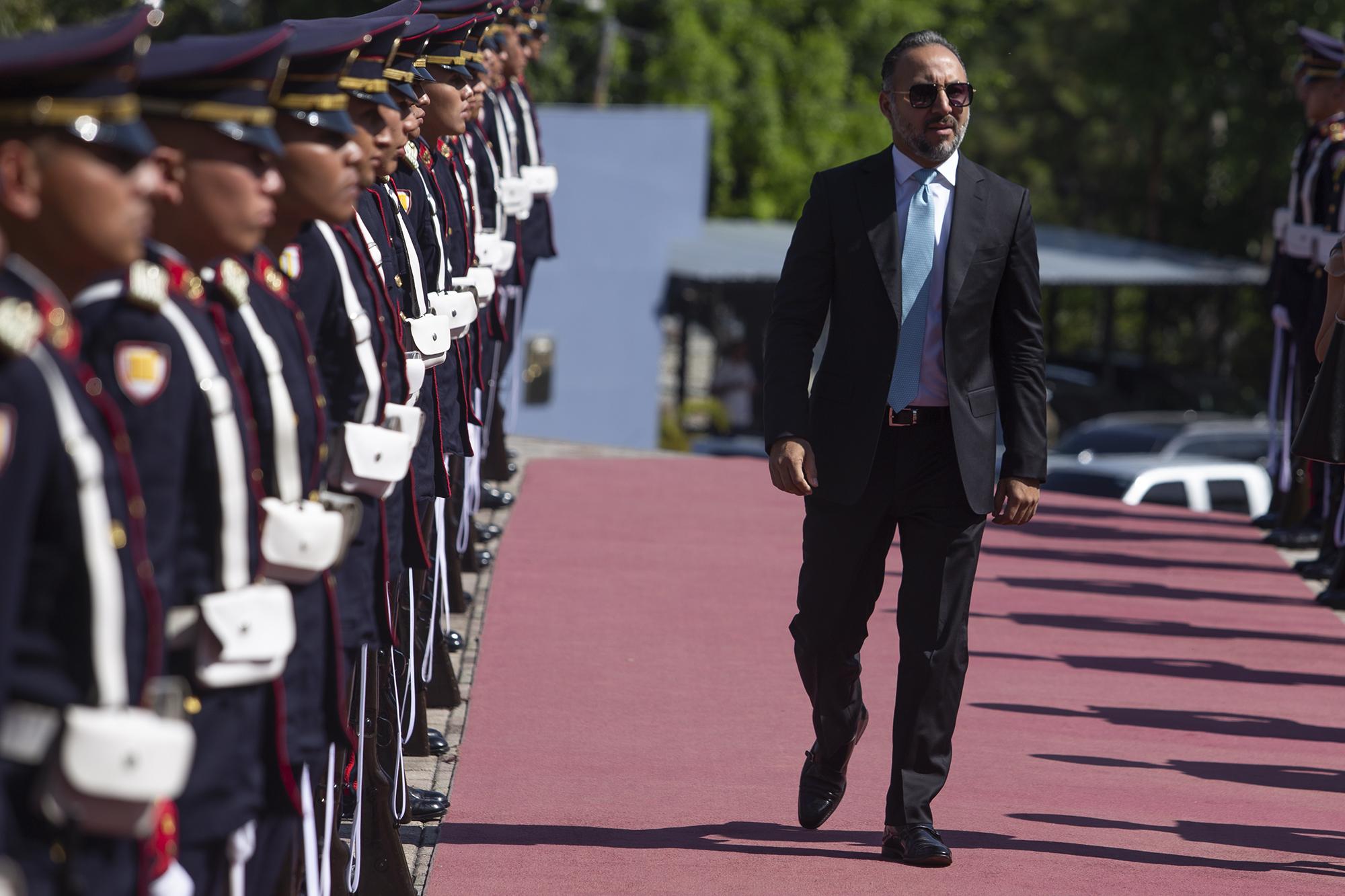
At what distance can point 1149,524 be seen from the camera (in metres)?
12.2

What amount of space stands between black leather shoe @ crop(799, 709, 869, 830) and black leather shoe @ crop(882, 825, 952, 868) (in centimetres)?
33

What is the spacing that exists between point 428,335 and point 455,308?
0.59m

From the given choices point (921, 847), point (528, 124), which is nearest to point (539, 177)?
point (528, 124)

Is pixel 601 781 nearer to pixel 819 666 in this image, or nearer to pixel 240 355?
pixel 819 666

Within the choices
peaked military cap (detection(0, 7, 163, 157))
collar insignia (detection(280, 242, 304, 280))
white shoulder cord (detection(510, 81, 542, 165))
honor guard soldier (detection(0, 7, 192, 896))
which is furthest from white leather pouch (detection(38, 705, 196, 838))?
white shoulder cord (detection(510, 81, 542, 165))

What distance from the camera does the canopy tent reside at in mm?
23516

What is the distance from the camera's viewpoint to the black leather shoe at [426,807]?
577cm

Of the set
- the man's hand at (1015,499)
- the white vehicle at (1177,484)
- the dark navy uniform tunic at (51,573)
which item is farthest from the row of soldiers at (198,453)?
the white vehicle at (1177,484)

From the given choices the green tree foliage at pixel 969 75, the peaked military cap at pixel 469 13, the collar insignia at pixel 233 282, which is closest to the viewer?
the collar insignia at pixel 233 282

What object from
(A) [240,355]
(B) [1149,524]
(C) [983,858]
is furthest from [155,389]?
(B) [1149,524]

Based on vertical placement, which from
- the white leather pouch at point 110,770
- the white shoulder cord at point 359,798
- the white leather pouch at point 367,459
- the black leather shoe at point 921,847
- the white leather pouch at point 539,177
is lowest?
the black leather shoe at point 921,847

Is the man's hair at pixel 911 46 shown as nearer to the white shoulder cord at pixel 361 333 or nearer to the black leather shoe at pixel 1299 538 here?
the white shoulder cord at pixel 361 333

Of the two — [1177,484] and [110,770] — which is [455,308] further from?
[1177,484]

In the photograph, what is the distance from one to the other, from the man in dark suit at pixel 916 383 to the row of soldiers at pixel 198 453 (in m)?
1.05
